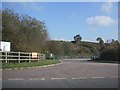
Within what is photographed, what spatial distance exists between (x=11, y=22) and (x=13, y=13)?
309 cm

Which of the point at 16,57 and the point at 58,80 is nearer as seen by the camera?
the point at 58,80

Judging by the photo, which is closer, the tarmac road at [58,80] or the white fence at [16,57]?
the tarmac road at [58,80]

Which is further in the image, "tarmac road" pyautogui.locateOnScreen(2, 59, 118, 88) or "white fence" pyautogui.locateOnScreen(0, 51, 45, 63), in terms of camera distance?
"white fence" pyautogui.locateOnScreen(0, 51, 45, 63)

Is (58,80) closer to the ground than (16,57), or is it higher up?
closer to the ground

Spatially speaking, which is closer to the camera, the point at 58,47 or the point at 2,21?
the point at 2,21

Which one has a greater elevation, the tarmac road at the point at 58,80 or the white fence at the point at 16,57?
the white fence at the point at 16,57

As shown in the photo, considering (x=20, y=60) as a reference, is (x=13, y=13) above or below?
above

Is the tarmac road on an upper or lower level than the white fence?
lower

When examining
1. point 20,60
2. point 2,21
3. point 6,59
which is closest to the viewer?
point 6,59

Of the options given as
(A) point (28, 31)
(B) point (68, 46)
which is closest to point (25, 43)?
(A) point (28, 31)

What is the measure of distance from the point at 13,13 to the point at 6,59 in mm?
17754

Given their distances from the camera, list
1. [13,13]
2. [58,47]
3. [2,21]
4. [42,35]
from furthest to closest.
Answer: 1. [58,47]
2. [42,35]
3. [13,13]
4. [2,21]

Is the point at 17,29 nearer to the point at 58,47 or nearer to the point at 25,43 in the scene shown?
the point at 25,43

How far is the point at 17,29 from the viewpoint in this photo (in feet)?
158
